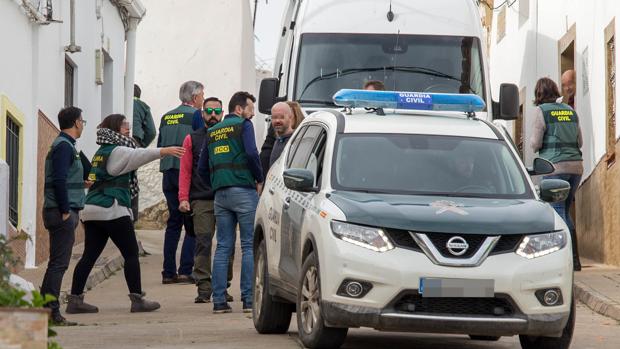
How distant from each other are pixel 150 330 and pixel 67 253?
1.47 m

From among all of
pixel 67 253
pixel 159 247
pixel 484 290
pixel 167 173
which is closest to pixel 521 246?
pixel 484 290

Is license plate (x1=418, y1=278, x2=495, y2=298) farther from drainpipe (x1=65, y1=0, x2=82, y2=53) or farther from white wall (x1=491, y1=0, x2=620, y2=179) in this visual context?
drainpipe (x1=65, y1=0, x2=82, y2=53)

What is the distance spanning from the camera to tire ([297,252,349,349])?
10148 millimetres

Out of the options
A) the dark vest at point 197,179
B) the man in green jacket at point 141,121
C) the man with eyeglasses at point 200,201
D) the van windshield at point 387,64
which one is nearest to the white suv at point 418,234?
the man with eyeglasses at point 200,201

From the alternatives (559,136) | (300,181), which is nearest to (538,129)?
(559,136)

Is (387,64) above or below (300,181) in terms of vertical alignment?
above

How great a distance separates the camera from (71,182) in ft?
44.6

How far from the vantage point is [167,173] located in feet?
57.4

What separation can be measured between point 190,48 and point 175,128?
59.2 ft

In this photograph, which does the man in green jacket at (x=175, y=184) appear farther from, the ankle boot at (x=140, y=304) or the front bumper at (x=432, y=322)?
Answer: the front bumper at (x=432, y=322)

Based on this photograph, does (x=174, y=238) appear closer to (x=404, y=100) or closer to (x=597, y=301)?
(x=597, y=301)

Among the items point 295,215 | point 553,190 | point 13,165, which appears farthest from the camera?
point 13,165

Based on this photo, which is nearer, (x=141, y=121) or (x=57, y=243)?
(x=57, y=243)

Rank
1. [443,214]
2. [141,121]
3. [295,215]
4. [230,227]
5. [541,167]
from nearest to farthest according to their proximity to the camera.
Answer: [443,214] → [295,215] → [541,167] → [230,227] → [141,121]
